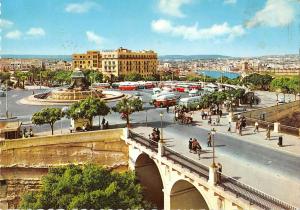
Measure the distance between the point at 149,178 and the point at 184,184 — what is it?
596 centimetres

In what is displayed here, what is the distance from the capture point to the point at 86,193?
62.7ft

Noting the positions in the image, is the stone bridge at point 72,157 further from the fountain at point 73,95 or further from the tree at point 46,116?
the fountain at point 73,95

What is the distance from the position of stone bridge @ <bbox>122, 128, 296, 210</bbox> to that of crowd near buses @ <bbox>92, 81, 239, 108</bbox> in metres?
13.9

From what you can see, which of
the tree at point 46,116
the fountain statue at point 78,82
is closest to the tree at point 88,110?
the tree at point 46,116

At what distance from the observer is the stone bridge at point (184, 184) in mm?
14516

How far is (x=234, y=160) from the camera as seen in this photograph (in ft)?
66.4

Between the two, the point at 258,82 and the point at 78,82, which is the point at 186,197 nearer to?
the point at 78,82

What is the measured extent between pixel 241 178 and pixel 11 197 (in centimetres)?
1692

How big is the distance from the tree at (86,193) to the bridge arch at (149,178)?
3.72 metres

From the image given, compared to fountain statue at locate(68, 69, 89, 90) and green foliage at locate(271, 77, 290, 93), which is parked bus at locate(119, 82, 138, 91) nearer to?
fountain statue at locate(68, 69, 89, 90)

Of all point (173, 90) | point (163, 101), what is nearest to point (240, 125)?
point (163, 101)

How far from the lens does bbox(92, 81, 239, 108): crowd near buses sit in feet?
138

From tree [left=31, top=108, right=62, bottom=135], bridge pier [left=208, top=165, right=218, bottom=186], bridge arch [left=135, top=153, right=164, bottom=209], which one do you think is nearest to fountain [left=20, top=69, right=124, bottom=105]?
tree [left=31, top=108, right=62, bottom=135]

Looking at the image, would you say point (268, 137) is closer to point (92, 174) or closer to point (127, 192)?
point (127, 192)
